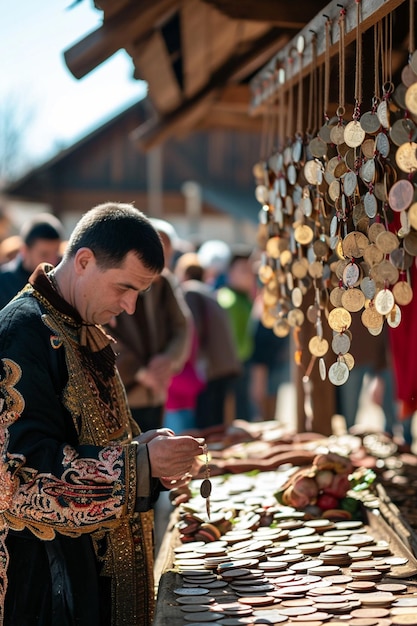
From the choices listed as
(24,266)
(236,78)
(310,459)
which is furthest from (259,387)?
(310,459)

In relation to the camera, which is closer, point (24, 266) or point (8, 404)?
point (8, 404)

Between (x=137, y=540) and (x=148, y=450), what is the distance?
40 centimetres

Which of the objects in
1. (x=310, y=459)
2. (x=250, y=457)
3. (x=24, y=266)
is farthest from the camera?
(x=24, y=266)

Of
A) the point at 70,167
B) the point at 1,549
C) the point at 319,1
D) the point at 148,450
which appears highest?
the point at 70,167

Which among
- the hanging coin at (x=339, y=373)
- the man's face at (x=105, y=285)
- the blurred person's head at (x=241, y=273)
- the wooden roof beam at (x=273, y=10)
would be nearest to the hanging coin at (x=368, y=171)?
the hanging coin at (x=339, y=373)

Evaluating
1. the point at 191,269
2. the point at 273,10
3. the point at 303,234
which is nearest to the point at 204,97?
the point at 273,10

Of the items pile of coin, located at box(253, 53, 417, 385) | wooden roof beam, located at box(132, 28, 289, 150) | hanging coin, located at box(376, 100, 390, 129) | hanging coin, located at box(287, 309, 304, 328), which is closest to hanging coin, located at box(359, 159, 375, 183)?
pile of coin, located at box(253, 53, 417, 385)

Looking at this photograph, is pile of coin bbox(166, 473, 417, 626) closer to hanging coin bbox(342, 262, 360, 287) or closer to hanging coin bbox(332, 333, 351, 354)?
hanging coin bbox(332, 333, 351, 354)

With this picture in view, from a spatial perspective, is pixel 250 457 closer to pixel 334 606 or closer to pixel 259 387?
pixel 334 606

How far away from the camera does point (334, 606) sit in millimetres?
2068

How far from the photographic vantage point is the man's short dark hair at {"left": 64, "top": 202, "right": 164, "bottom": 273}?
2254 mm

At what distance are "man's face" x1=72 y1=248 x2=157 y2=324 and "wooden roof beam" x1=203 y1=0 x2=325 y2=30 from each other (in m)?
1.81

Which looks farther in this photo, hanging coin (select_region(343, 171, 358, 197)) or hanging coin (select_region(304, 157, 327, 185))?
hanging coin (select_region(304, 157, 327, 185))

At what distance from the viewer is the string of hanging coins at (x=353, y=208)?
81.6 inches
